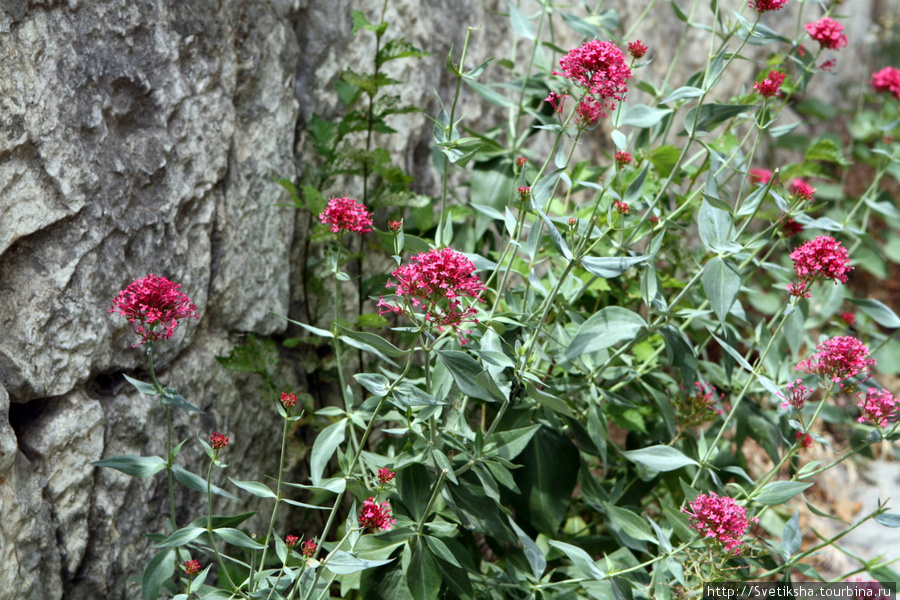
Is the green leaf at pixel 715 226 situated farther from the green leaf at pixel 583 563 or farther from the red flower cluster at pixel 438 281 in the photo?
the green leaf at pixel 583 563

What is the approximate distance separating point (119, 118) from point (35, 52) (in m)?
0.23

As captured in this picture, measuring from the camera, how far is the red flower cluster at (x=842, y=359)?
1.60 metres

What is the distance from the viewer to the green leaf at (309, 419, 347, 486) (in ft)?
5.37

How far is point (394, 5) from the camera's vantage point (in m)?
2.40

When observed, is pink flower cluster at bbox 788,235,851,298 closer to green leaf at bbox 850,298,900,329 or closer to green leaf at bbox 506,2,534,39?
green leaf at bbox 850,298,900,329

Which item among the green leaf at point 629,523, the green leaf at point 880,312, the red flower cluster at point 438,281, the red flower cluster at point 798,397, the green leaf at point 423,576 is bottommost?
the green leaf at point 629,523

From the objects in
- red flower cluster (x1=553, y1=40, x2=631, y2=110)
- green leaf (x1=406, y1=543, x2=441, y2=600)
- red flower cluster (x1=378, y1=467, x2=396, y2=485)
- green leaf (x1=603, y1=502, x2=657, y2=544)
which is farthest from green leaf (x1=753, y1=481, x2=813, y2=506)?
red flower cluster (x1=553, y1=40, x2=631, y2=110)

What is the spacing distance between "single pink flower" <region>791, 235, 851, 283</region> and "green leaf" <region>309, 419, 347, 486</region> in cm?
119

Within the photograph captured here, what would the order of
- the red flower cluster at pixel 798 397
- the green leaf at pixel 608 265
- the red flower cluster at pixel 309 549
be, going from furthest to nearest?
the red flower cluster at pixel 798 397
the green leaf at pixel 608 265
the red flower cluster at pixel 309 549

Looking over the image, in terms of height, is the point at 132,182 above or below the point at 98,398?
above

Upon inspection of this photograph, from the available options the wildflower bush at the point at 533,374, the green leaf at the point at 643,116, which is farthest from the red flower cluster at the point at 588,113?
the green leaf at the point at 643,116

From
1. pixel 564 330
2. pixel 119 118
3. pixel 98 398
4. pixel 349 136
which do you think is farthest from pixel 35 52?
pixel 564 330

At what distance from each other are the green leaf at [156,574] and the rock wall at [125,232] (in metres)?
0.33

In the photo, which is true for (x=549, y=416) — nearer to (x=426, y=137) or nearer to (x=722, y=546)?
(x=722, y=546)
